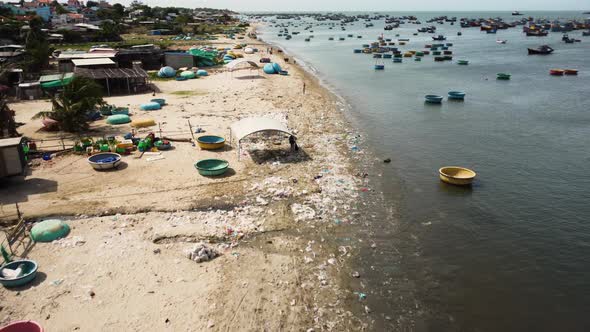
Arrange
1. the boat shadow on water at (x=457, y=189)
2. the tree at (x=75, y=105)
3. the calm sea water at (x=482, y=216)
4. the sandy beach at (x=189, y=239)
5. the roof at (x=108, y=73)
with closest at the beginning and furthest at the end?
the sandy beach at (x=189, y=239) → the calm sea water at (x=482, y=216) → the boat shadow on water at (x=457, y=189) → the tree at (x=75, y=105) → the roof at (x=108, y=73)

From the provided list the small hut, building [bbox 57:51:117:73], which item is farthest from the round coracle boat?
building [bbox 57:51:117:73]

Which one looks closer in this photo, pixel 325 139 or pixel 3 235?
pixel 3 235

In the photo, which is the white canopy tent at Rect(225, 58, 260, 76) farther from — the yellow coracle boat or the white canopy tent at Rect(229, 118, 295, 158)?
the yellow coracle boat

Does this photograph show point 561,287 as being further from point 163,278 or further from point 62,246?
point 62,246

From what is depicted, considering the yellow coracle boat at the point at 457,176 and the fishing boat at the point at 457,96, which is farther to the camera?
the fishing boat at the point at 457,96

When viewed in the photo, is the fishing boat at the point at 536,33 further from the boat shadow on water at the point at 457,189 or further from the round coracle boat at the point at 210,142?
the round coracle boat at the point at 210,142

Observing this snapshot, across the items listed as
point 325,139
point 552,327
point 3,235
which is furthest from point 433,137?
point 3,235

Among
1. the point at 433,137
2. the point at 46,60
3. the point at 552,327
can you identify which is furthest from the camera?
the point at 46,60

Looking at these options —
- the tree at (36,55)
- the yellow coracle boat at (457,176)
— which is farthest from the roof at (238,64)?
the yellow coracle boat at (457,176)
